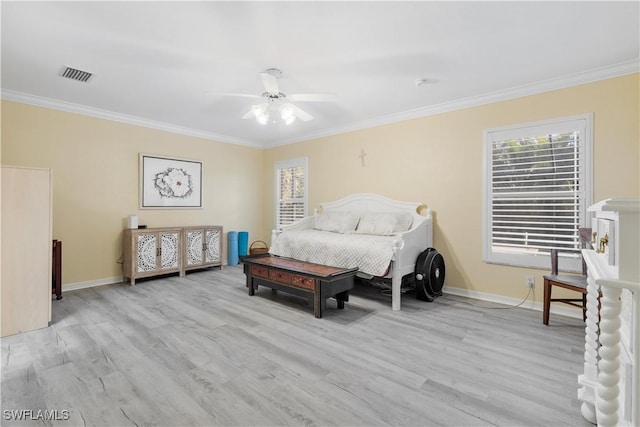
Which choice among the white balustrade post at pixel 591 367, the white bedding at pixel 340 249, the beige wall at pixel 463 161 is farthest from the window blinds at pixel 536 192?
the white balustrade post at pixel 591 367

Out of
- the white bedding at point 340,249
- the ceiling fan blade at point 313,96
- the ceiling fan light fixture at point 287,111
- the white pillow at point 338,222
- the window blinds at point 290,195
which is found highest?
the ceiling fan blade at point 313,96

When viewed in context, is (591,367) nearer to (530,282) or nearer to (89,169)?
(530,282)

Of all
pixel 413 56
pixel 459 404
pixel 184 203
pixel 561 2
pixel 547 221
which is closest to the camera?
pixel 459 404

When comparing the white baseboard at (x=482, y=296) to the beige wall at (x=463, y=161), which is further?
the white baseboard at (x=482, y=296)

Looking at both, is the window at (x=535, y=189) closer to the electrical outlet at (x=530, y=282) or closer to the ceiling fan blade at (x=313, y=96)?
the electrical outlet at (x=530, y=282)

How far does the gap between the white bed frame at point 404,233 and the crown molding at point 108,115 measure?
7.96 feet

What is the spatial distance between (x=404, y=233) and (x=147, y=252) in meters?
3.82

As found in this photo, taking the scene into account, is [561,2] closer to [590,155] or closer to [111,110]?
[590,155]

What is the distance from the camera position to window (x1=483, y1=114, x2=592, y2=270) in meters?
3.23

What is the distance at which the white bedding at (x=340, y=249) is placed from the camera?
349cm

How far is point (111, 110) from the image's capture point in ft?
14.6

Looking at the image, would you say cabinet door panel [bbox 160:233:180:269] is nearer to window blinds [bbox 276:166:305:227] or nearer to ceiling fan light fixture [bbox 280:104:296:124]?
window blinds [bbox 276:166:305:227]

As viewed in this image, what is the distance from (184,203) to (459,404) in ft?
16.6

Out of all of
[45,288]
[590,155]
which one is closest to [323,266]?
[45,288]
